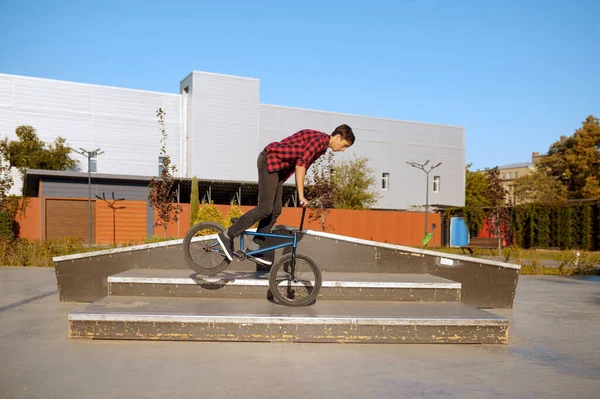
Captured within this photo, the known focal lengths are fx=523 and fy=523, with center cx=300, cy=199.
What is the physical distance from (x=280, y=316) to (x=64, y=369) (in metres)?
1.78

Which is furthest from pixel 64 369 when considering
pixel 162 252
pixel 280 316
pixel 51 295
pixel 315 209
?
pixel 315 209

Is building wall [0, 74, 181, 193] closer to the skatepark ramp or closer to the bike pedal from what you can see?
the skatepark ramp

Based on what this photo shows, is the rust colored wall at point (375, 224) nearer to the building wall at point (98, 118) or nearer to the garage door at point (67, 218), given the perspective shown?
the garage door at point (67, 218)

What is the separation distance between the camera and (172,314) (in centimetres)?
464

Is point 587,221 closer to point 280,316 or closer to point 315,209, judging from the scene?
point 315,209

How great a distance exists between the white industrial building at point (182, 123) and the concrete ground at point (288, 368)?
34.3 meters

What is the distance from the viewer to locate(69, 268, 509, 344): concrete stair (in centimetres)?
461

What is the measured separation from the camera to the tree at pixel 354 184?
41.7 meters

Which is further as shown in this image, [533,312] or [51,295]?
[51,295]

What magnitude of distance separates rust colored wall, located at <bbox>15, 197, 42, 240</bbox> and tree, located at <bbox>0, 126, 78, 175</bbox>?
574cm

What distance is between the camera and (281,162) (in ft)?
18.0

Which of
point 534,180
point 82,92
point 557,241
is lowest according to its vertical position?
point 557,241

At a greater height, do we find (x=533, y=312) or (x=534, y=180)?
(x=534, y=180)

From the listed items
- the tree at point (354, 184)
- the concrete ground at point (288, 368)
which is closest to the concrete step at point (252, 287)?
the concrete ground at point (288, 368)
